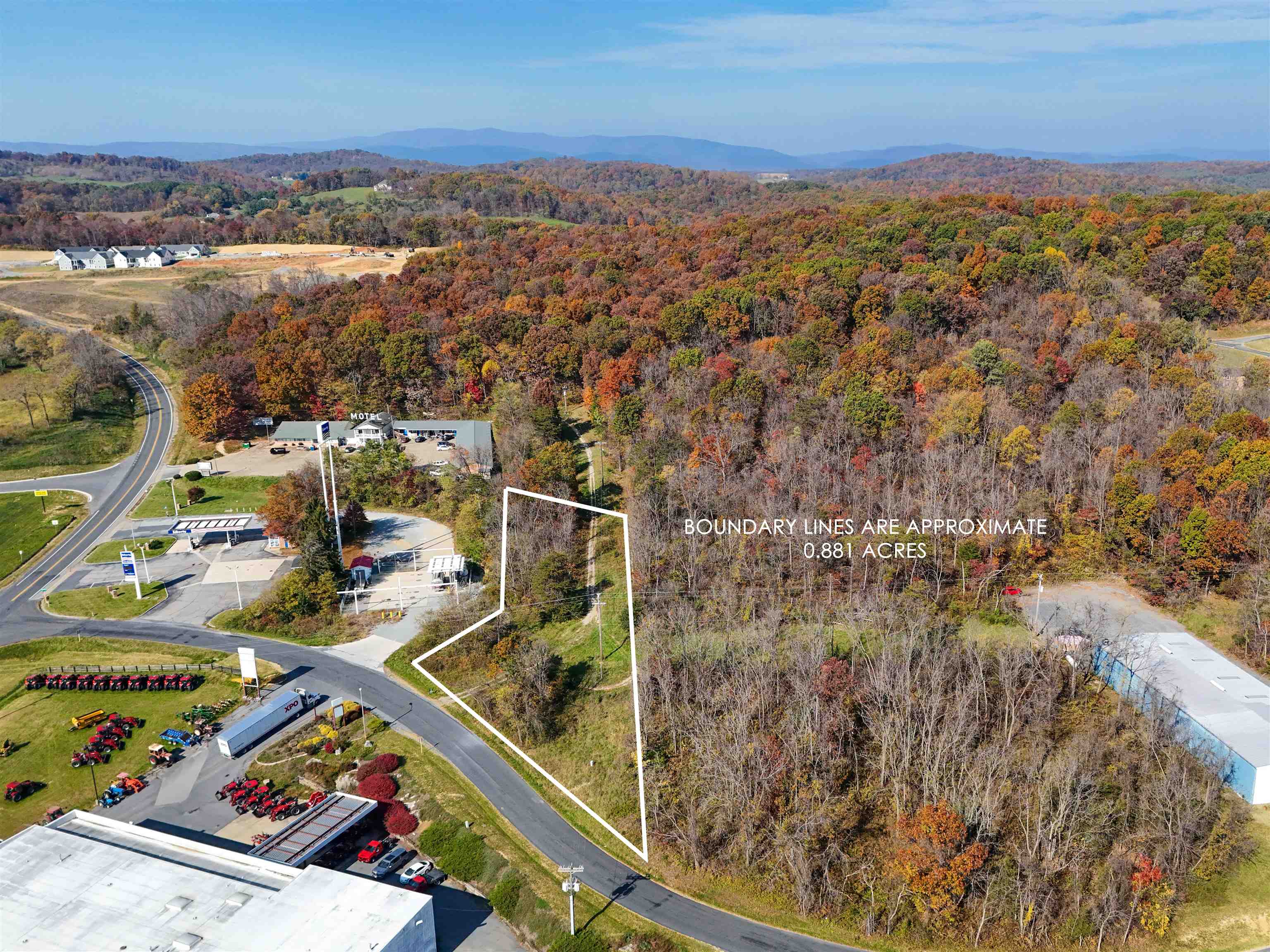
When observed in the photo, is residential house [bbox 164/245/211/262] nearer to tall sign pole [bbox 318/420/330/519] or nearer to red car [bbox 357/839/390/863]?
tall sign pole [bbox 318/420/330/519]

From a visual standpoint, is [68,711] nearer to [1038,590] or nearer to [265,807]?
[265,807]

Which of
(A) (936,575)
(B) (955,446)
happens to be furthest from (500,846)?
(B) (955,446)

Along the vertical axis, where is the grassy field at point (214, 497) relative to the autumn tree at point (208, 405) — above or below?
below

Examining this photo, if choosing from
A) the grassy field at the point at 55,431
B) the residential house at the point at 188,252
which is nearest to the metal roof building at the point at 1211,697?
the grassy field at the point at 55,431

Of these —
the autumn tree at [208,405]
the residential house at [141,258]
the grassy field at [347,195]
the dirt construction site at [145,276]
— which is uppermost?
the grassy field at [347,195]

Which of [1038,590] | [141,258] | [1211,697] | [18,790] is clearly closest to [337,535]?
[18,790]

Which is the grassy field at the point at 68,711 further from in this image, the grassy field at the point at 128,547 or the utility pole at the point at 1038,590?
the utility pole at the point at 1038,590

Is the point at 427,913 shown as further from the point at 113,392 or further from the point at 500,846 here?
the point at 113,392
